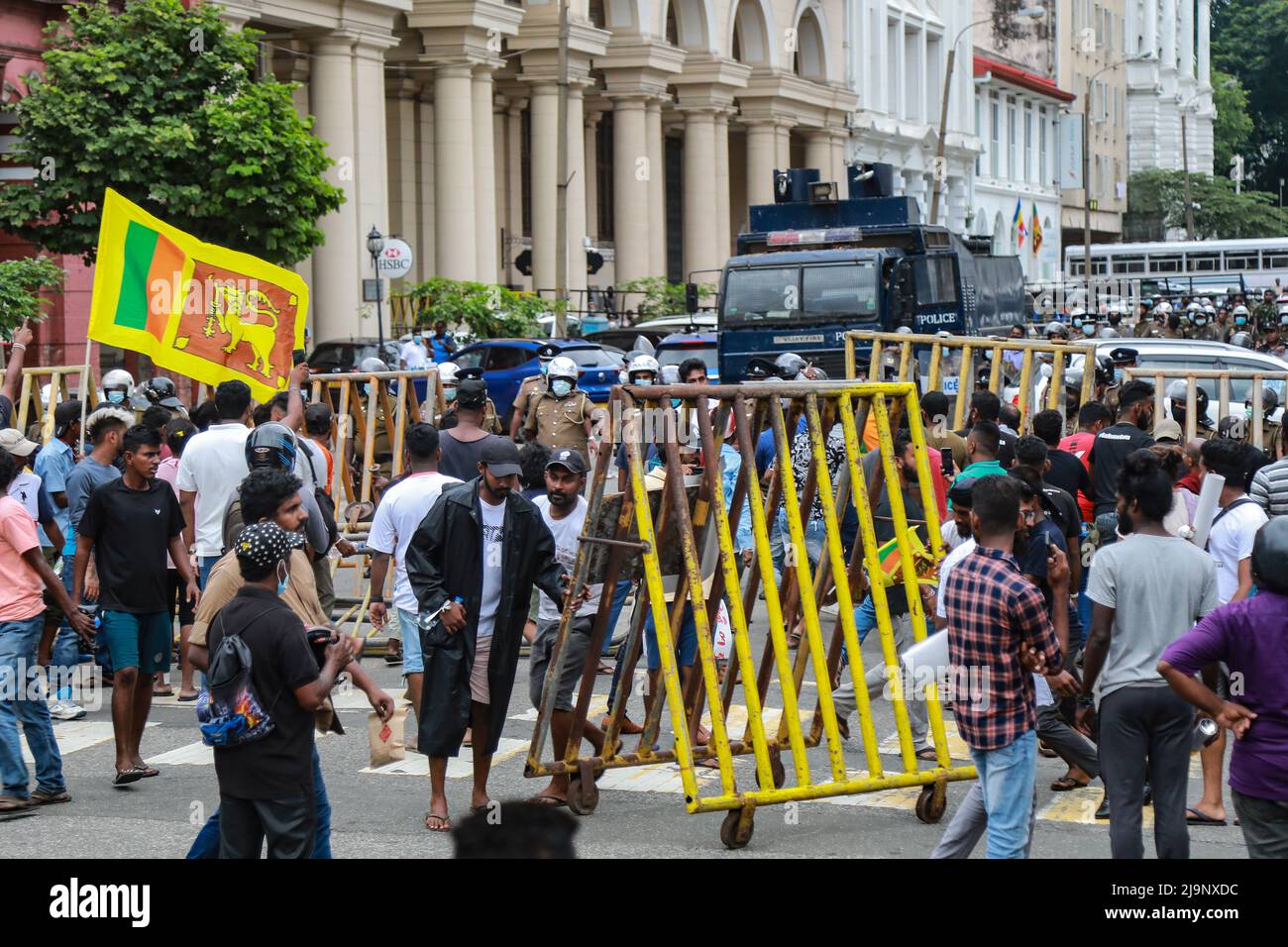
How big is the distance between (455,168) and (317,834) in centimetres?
3109

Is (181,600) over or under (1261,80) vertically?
under

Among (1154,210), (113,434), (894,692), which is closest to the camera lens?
(894,692)

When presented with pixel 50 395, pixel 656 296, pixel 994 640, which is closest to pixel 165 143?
pixel 50 395

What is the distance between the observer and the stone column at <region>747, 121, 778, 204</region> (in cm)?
5244

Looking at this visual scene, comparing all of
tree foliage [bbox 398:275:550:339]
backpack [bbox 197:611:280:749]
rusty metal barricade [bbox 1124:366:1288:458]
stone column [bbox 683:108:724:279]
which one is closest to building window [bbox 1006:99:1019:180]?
stone column [bbox 683:108:724:279]

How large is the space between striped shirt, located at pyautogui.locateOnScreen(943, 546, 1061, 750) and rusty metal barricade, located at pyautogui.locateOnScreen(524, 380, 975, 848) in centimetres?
140

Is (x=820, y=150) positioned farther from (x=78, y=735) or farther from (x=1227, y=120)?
(x=1227, y=120)

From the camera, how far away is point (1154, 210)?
9669 cm

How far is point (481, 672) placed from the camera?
8.27 meters

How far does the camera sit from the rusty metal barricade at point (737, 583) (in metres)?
7.78
